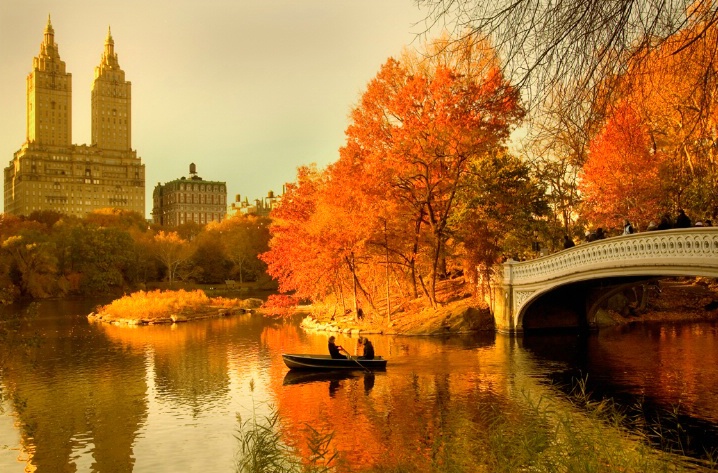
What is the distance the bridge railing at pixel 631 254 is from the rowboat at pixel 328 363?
8.09 m

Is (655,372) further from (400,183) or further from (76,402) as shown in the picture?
(76,402)

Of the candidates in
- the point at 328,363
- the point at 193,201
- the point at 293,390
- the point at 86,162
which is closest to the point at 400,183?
the point at 328,363

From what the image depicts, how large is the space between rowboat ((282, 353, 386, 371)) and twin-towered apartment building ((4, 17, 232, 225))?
159 meters

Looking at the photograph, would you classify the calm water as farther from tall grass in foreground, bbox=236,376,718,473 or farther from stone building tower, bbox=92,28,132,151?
stone building tower, bbox=92,28,132,151

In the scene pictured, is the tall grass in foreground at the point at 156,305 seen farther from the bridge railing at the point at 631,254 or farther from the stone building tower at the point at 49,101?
the stone building tower at the point at 49,101

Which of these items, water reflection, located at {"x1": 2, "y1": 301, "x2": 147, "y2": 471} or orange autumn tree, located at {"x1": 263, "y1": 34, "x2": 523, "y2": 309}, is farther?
orange autumn tree, located at {"x1": 263, "y1": 34, "x2": 523, "y2": 309}

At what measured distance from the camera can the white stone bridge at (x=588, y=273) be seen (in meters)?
17.6

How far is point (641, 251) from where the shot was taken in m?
20.1

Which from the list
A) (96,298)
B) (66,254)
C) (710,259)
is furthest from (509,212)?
(66,254)

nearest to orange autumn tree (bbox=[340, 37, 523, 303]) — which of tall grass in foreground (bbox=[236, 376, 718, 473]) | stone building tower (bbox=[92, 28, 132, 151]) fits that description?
tall grass in foreground (bbox=[236, 376, 718, 473])

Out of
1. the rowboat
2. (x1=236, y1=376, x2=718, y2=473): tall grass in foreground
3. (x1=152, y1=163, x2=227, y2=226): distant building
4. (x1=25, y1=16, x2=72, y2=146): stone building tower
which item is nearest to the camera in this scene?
(x1=236, y1=376, x2=718, y2=473): tall grass in foreground

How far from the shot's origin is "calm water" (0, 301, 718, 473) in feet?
46.3

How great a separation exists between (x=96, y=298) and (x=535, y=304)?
5071cm

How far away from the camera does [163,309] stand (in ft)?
145
